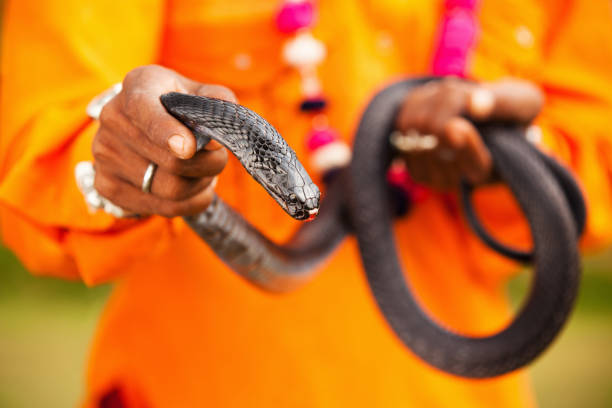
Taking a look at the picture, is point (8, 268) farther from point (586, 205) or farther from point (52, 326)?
point (586, 205)

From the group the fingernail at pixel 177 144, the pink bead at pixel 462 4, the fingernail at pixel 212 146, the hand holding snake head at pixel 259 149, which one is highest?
the pink bead at pixel 462 4

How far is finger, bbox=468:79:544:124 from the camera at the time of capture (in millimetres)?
586

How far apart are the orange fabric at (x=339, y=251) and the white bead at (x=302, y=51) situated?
23 millimetres

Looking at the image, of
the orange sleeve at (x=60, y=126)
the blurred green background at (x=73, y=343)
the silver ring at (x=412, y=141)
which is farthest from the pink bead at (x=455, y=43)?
the blurred green background at (x=73, y=343)

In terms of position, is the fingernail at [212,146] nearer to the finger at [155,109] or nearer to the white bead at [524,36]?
the finger at [155,109]

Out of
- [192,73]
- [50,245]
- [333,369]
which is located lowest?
[333,369]

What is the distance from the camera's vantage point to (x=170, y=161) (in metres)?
0.35

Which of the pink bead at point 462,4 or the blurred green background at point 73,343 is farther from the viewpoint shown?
the blurred green background at point 73,343

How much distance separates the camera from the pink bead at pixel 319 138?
0.66 m

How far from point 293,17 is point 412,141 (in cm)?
18

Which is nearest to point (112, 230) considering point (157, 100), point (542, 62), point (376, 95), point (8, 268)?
point (157, 100)

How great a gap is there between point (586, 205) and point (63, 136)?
513mm

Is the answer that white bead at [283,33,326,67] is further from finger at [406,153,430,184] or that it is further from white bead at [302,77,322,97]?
finger at [406,153,430,184]

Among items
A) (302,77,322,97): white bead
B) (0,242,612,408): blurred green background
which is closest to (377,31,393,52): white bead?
(302,77,322,97): white bead
